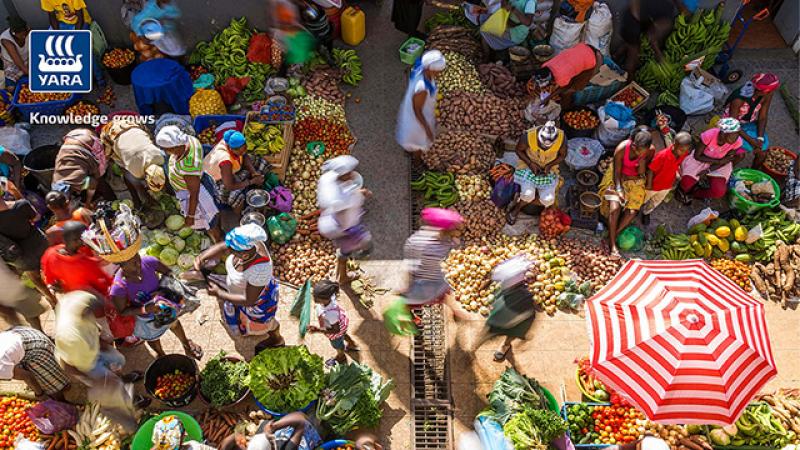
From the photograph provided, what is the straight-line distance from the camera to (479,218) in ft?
24.5

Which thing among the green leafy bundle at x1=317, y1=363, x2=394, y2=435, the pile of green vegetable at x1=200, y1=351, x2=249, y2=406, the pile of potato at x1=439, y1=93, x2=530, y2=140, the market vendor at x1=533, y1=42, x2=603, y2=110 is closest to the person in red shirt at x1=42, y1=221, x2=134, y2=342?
the pile of green vegetable at x1=200, y1=351, x2=249, y2=406

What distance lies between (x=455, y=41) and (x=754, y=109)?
419 centimetres

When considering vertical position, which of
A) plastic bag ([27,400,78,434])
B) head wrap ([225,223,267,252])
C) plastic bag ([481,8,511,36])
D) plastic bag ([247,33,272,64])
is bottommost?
plastic bag ([27,400,78,434])

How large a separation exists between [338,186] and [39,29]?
5992mm

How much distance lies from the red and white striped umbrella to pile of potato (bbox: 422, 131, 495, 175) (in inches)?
123

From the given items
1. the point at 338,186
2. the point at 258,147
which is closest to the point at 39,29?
the point at 258,147

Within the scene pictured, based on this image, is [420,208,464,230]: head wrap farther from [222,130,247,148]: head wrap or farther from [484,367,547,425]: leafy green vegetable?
[222,130,247,148]: head wrap

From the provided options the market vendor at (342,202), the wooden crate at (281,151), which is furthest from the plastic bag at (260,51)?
the market vendor at (342,202)

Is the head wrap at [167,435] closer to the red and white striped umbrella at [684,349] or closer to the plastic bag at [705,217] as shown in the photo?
the red and white striped umbrella at [684,349]

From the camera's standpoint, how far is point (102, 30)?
8828 mm

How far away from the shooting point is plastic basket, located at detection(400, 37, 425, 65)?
8719mm

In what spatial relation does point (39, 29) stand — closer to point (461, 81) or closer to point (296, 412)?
point (461, 81)

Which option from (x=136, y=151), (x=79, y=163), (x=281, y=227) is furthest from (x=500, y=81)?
(x=79, y=163)

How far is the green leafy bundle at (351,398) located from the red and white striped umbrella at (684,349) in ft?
6.99
